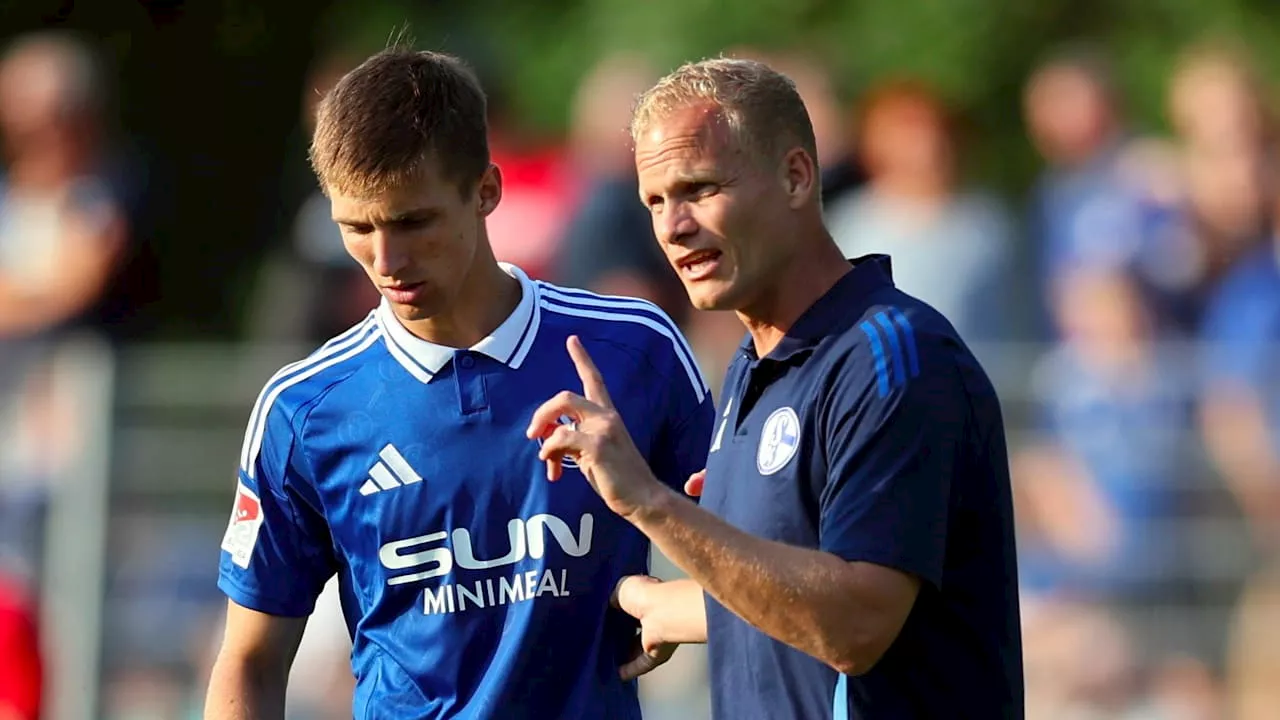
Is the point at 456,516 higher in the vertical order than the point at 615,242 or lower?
lower

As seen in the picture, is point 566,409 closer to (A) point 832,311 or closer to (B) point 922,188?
(A) point 832,311

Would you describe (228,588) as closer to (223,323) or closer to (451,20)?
(223,323)

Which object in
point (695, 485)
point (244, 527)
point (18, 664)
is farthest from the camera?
point (18, 664)

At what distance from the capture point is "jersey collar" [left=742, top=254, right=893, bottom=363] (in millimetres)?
4176

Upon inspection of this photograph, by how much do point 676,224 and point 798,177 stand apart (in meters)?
0.27

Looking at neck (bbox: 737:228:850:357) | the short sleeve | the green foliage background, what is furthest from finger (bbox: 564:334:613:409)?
the green foliage background

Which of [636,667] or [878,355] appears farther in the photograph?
[636,667]

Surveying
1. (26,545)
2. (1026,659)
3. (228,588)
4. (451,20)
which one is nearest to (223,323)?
(451,20)

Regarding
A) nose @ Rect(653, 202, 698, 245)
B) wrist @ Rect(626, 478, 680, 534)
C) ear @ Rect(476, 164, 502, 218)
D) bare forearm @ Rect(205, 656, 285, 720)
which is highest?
ear @ Rect(476, 164, 502, 218)

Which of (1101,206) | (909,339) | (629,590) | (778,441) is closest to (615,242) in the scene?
(1101,206)

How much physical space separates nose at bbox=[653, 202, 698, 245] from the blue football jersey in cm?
65

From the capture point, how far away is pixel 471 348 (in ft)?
15.7

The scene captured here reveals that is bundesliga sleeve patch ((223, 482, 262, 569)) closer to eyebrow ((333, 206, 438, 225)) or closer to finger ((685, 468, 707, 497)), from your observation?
eyebrow ((333, 206, 438, 225))

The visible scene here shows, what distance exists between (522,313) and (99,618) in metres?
5.39
